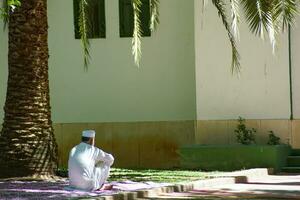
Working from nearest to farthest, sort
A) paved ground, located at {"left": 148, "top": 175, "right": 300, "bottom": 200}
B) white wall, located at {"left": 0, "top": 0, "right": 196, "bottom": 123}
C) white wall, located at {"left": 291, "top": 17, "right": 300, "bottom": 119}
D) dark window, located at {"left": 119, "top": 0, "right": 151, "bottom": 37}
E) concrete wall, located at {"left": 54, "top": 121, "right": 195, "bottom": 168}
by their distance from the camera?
paved ground, located at {"left": 148, "top": 175, "right": 300, "bottom": 200} → white wall, located at {"left": 291, "top": 17, "right": 300, "bottom": 119} → concrete wall, located at {"left": 54, "top": 121, "right": 195, "bottom": 168} → white wall, located at {"left": 0, "top": 0, "right": 196, "bottom": 123} → dark window, located at {"left": 119, "top": 0, "right": 151, "bottom": 37}

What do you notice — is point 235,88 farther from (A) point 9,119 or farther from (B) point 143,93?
(A) point 9,119

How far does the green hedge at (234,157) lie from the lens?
57.9ft

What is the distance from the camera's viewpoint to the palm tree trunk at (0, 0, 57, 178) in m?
13.5

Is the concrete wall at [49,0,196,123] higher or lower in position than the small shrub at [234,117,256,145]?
higher

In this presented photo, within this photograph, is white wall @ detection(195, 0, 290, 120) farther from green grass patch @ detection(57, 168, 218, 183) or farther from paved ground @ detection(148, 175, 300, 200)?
paved ground @ detection(148, 175, 300, 200)

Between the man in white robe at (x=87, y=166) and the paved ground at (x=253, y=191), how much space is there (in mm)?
1051

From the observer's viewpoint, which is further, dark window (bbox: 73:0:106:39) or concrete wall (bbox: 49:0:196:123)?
dark window (bbox: 73:0:106:39)

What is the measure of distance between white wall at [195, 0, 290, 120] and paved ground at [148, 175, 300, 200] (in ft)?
11.7

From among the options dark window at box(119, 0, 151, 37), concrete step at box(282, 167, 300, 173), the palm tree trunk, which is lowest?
concrete step at box(282, 167, 300, 173)

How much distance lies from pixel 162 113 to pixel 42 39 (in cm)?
720

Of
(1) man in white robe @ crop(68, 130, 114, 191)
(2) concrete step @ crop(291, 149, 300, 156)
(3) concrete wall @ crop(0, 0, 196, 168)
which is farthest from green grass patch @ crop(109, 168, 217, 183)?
(3) concrete wall @ crop(0, 0, 196, 168)

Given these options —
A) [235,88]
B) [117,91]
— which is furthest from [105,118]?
[235,88]

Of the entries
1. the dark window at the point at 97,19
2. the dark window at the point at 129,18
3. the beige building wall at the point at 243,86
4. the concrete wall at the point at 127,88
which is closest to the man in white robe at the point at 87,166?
the beige building wall at the point at 243,86

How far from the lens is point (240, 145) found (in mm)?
17969
